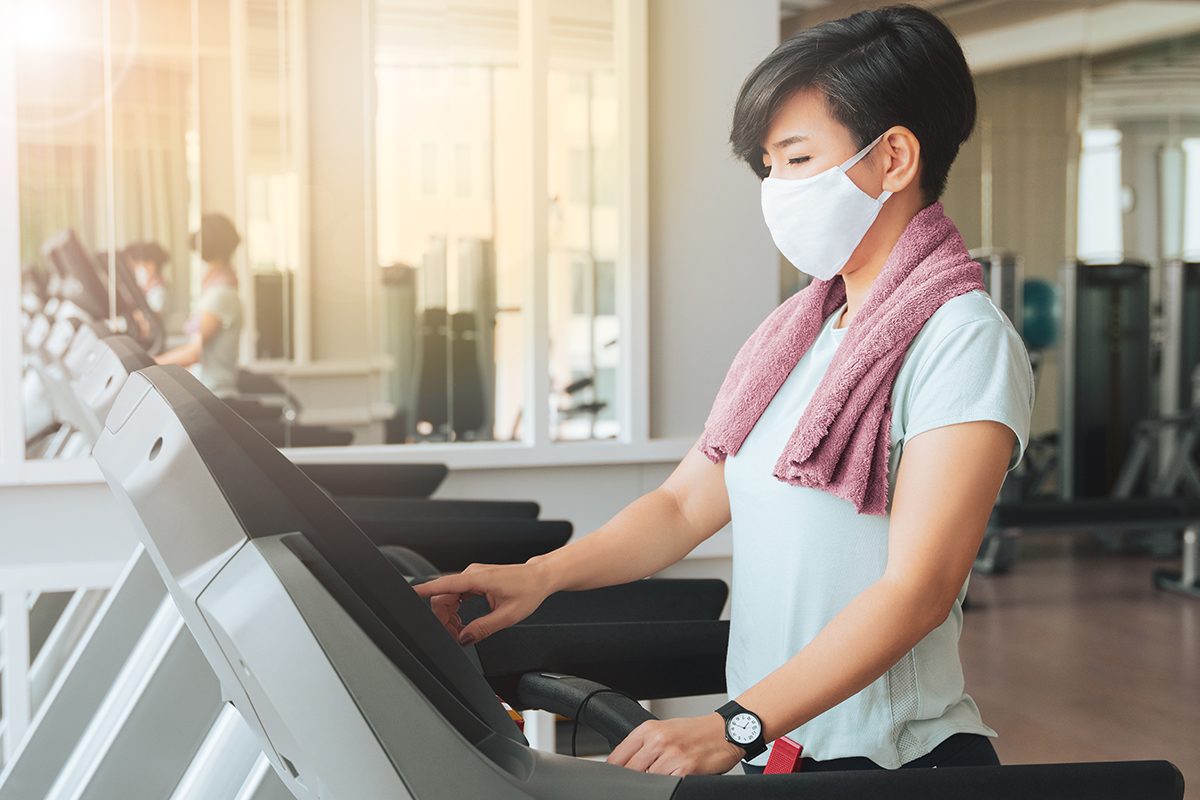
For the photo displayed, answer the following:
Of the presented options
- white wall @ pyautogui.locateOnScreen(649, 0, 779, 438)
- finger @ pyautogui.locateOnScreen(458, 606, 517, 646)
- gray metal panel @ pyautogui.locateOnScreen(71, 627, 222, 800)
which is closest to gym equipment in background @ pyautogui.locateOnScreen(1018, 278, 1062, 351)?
white wall @ pyautogui.locateOnScreen(649, 0, 779, 438)

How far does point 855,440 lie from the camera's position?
88 centimetres

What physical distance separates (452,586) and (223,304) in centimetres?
218

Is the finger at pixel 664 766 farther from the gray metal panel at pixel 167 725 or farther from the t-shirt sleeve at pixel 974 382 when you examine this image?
the gray metal panel at pixel 167 725

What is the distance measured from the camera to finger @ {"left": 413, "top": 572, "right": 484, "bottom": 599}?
957mm

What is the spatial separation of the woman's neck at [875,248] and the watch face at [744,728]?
0.43m

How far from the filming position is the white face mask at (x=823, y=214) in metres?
0.98

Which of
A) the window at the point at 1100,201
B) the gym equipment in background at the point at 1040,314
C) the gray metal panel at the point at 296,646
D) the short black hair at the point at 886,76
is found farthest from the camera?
the window at the point at 1100,201

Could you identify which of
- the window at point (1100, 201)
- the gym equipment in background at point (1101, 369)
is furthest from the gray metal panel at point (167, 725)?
the window at point (1100, 201)

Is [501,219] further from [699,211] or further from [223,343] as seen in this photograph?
[223,343]

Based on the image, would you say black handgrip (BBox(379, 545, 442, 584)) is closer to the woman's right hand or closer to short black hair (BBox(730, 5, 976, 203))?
the woman's right hand

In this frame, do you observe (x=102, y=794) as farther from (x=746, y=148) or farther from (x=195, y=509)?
(x=746, y=148)

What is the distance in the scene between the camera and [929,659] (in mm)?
936

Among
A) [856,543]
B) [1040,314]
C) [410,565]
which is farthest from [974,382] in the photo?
[1040,314]

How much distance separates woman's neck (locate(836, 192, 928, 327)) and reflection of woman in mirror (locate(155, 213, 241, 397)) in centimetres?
223
